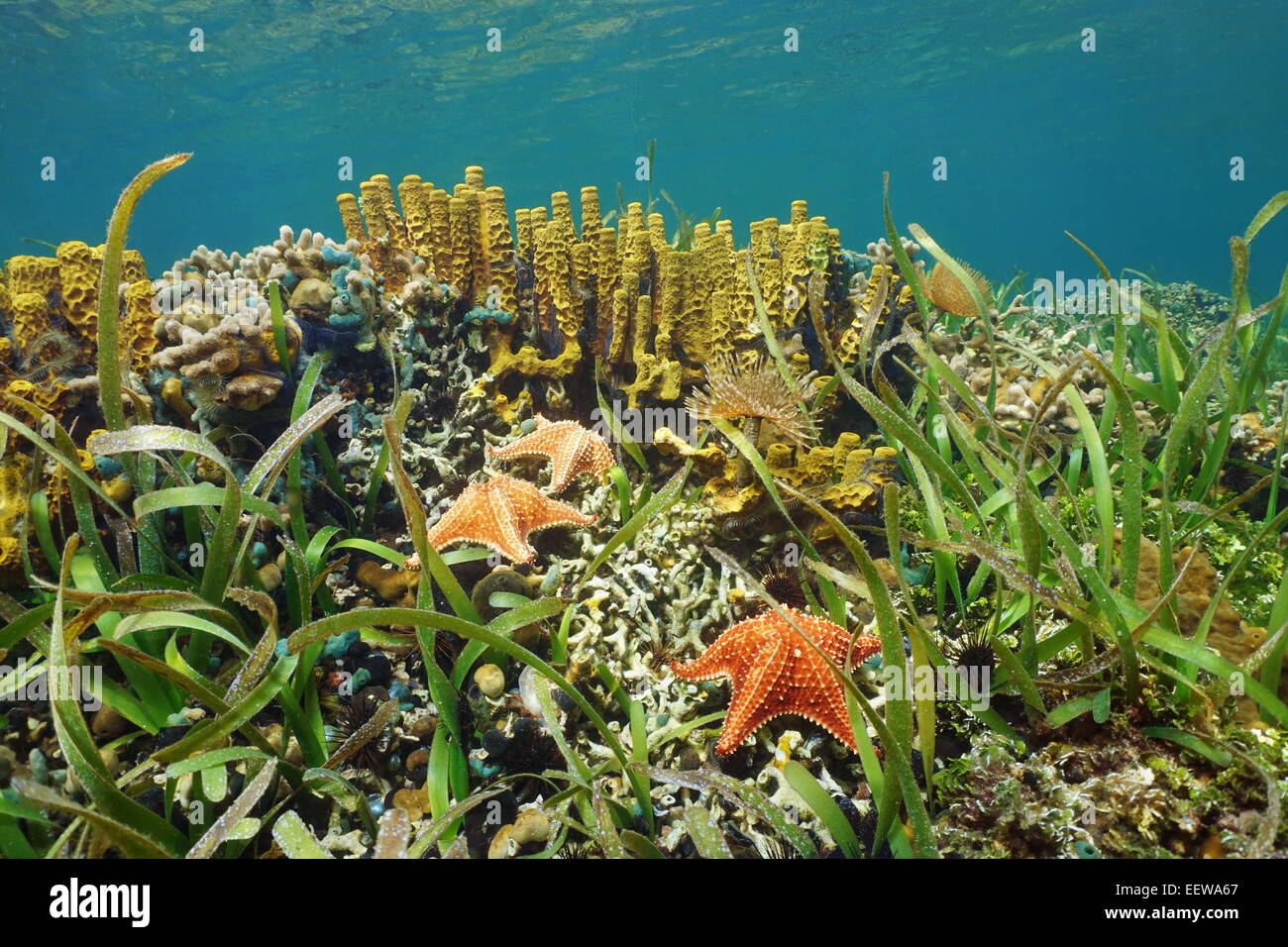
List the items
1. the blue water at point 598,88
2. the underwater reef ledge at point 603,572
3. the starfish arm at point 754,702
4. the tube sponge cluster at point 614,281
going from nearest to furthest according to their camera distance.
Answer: the underwater reef ledge at point 603,572, the starfish arm at point 754,702, the tube sponge cluster at point 614,281, the blue water at point 598,88

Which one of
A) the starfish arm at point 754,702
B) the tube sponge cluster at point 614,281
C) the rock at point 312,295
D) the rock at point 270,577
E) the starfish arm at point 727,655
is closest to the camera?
the starfish arm at point 754,702

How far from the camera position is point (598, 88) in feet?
128

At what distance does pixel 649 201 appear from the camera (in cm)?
578

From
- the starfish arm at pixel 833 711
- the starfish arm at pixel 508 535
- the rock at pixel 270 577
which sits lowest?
the starfish arm at pixel 833 711

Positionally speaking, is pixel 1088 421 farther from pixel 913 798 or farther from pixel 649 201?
pixel 649 201

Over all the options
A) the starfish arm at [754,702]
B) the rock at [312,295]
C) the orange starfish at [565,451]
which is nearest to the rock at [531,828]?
the starfish arm at [754,702]

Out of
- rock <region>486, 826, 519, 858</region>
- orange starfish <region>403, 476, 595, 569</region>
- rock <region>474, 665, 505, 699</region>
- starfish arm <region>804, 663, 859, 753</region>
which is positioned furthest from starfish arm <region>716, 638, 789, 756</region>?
orange starfish <region>403, 476, 595, 569</region>

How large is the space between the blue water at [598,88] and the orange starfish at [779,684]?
619 cm

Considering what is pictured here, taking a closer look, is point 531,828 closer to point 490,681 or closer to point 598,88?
point 490,681

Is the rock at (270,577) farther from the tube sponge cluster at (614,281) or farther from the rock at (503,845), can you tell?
the tube sponge cluster at (614,281)

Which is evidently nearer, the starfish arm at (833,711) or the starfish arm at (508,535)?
the starfish arm at (833,711)

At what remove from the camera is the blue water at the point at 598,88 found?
29.0 meters

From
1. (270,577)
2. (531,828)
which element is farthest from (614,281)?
(531,828)
